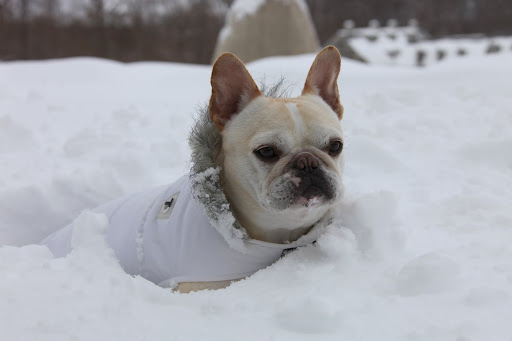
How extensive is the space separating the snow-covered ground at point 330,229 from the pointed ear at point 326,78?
545mm

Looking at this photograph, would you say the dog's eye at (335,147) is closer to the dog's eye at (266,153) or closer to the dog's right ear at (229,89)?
the dog's eye at (266,153)

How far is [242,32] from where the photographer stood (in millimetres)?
8055

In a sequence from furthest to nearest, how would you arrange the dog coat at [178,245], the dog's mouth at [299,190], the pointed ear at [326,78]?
the pointed ear at [326,78]
the dog coat at [178,245]
the dog's mouth at [299,190]

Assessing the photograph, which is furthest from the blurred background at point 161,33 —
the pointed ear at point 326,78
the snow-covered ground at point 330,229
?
the pointed ear at point 326,78

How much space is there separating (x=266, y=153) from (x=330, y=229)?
486mm

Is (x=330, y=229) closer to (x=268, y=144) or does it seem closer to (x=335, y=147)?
(x=335, y=147)

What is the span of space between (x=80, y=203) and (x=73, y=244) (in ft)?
4.40

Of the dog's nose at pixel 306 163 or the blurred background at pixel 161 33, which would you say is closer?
the dog's nose at pixel 306 163

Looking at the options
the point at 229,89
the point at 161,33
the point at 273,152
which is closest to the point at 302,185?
the point at 273,152

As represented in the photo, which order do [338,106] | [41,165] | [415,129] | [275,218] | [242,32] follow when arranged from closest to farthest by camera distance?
[275,218], [338,106], [41,165], [415,129], [242,32]

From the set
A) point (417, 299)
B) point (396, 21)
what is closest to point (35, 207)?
point (417, 299)

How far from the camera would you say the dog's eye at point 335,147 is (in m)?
2.02

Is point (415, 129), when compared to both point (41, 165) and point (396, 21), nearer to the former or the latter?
point (41, 165)

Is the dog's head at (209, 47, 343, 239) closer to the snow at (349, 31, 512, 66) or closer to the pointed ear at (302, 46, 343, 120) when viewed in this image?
the pointed ear at (302, 46, 343, 120)
